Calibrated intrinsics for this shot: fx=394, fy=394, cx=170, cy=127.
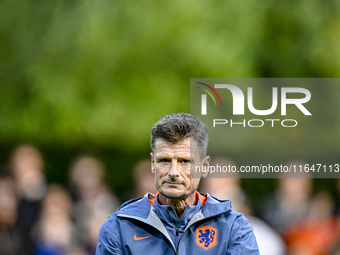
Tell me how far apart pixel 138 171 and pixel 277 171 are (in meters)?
1.35

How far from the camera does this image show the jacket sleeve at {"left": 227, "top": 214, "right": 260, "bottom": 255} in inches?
65.0

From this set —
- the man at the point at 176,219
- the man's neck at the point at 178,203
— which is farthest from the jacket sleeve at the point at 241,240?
the man's neck at the point at 178,203

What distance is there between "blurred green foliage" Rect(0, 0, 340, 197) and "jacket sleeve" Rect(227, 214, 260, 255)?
7.50ft

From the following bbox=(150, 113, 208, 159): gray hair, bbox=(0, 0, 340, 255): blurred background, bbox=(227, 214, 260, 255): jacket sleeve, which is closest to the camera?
bbox=(227, 214, 260, 255): jacket sleeve

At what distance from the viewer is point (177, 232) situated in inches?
67.4

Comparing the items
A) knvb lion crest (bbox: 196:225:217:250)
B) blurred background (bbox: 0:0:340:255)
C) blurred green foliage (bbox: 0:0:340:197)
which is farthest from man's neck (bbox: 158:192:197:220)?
blurred green foliage (bbox: 0:0:340:197)

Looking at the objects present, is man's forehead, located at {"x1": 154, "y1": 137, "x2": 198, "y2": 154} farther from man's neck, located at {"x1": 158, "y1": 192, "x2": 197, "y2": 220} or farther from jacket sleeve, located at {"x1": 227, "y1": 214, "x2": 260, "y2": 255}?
jacket sleeve, located at {"x1": 227, "y1": 214, "x2": 260, "y2": 255}

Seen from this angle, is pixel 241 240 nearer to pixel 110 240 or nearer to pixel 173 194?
pixel 173 194

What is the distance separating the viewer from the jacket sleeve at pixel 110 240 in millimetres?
1671

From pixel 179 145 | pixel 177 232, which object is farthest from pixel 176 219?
pixel 179 145

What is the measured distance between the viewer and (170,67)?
4.05 m

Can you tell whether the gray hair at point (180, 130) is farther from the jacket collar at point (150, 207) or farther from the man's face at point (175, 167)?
the jacket collar at point (150, 207)

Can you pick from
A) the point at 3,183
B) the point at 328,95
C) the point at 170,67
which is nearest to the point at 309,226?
the point at 328,95

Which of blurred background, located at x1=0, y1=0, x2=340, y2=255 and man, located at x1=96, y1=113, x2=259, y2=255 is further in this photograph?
blurred background, located at x1=0, y1=0, x2=340, y2=255
